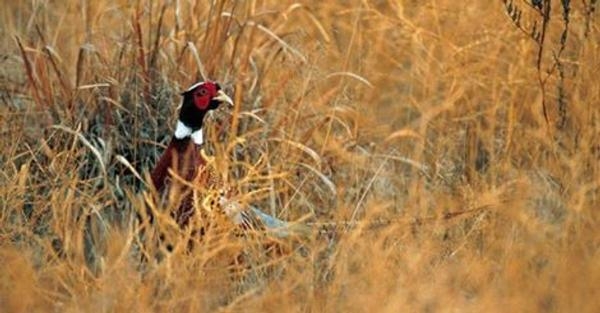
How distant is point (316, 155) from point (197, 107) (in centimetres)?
48

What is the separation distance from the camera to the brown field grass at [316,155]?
4391 mm

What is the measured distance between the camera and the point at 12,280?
4477mm

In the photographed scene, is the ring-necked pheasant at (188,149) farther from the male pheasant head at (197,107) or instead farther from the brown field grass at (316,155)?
the brown field grass at (316,155)

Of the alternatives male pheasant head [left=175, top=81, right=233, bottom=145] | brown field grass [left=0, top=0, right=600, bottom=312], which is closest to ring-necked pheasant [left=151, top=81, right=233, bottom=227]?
male pheasant head [left=175, top=81, right=233, bottom=145]

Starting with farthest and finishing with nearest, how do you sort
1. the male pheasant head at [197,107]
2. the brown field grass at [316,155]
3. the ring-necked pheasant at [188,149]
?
the male pheasant head at [197,107]
the ring-necked pheasant at [188,149]
the brown field grass at [316,155]

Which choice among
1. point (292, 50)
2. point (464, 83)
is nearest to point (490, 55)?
point (464, 83)

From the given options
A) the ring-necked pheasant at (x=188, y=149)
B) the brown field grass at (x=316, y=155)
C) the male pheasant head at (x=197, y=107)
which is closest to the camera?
the brown field grass at (x=316, y=155)

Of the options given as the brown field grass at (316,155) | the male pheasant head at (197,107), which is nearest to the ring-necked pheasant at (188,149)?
the male pheasant head at (197,107)

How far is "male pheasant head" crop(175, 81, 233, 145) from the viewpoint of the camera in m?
4.86

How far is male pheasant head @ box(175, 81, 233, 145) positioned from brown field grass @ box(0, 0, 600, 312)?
106mm

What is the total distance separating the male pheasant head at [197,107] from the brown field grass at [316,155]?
0.11 m

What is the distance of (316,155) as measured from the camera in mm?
5148

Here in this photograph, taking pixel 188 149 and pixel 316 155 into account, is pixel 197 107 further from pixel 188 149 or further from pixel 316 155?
pixel 316 155

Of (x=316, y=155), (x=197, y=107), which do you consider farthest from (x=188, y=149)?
(x=316, y=155)
